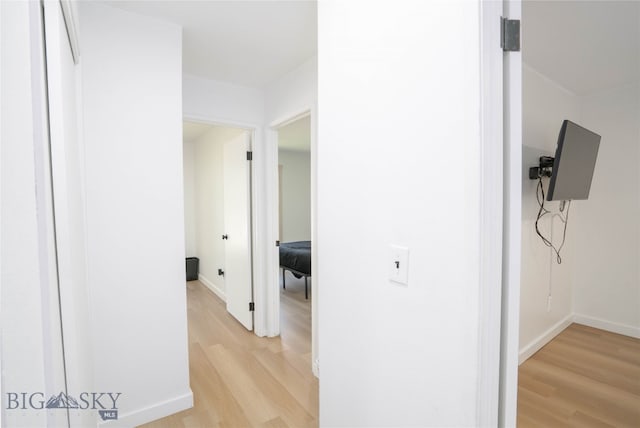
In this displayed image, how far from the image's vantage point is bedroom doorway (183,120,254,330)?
304 centimetres

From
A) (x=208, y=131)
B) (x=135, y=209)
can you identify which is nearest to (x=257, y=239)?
(x=135, y=209)

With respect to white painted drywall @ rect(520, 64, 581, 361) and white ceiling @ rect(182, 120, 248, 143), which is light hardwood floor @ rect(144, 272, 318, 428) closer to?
white painted drywall @ rect(520, 64, 581, 361)

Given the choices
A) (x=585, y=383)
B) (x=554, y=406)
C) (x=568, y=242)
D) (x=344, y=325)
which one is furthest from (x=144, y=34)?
(x=568, y=242)

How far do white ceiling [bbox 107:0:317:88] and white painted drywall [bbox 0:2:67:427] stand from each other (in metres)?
1.37

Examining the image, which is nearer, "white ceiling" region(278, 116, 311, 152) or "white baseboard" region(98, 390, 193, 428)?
"white baseboard" region(98, 390, 193, 428)

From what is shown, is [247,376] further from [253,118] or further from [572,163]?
[572,163]

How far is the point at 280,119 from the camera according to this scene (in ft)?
8.55

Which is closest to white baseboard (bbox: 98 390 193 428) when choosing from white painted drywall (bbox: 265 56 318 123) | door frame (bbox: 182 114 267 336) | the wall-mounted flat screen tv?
door frame (bbox: 182 114 267 336)

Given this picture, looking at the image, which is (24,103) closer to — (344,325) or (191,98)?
(344,325)

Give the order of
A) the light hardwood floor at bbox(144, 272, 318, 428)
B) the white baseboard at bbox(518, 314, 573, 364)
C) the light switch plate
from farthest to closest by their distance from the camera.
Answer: the white baseboard at bbox(518, 314, 573, 364) < the light hardwood floor at bbox(144, 272, 318, 428) < the light switch plate

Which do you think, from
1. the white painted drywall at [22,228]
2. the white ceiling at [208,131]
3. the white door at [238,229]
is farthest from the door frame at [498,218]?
the white ceiling at [208,131]

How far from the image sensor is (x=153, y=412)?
6.01 feet

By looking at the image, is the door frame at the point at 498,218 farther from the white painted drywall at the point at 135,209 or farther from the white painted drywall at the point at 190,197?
the white painted drywall at the point at 190,197

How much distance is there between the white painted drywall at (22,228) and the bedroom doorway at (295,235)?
76.4 inches
